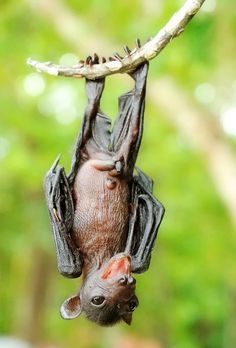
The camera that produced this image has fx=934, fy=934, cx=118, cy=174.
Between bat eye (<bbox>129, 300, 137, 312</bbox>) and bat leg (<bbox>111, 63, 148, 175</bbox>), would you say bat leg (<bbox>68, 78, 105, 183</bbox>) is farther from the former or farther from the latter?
bat eye (<bbox>129, 300, 137, 312</bbox>)

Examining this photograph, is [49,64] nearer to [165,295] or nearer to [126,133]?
[126,133]

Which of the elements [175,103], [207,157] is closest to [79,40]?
[175,103]

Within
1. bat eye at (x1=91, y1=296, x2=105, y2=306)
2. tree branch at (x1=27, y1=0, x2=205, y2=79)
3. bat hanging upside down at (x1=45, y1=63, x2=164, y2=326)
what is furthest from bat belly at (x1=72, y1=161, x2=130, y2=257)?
tree branch at (x1=27, y1=0, x2=205, y2=79)

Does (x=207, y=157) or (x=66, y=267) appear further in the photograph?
(x=207, y=157)

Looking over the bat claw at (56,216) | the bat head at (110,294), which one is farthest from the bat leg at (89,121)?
the bat head at (110,294)

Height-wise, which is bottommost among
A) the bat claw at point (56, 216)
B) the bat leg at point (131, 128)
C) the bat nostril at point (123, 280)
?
the bat nostril at point (123, 280)

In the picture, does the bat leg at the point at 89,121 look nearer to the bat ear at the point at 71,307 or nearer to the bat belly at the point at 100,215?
the bat belly at the point at 100,215
